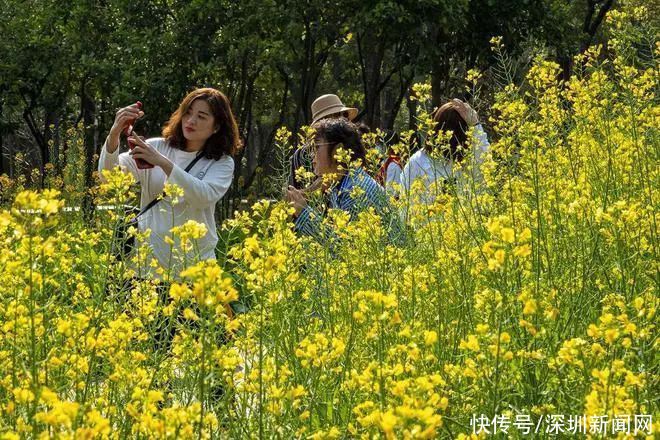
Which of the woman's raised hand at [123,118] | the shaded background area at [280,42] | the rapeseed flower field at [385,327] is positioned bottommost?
the rapeseed flower field at [385,327]

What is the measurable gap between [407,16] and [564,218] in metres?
7.15

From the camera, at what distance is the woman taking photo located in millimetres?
4441

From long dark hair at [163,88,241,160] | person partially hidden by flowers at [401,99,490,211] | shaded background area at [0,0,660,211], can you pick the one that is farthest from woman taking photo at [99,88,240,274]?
shaded background area at [0,0,660,211]

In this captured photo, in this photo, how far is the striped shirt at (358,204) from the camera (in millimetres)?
3934

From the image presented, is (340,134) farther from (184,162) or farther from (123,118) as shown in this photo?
(123,118)

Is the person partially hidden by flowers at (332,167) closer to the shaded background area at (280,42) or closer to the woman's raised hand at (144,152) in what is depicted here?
the woman's raised hand at (144,152)

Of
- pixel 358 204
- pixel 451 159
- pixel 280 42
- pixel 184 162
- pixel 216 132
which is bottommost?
pixel 358 204

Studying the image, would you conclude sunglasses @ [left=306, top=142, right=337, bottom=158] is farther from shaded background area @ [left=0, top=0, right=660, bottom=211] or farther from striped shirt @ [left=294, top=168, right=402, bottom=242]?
shaded background area @ [left=0, top=0, right=660, bottom=211]

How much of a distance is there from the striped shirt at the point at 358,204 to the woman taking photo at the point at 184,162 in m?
0.46

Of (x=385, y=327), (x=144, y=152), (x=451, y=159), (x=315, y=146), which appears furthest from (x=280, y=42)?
(x=385, y=327)

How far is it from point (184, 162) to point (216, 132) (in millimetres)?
243

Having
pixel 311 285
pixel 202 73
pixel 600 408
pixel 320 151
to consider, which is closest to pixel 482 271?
pixel 311 285

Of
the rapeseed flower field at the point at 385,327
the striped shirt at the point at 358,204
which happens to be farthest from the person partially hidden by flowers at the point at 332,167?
the rapeseed flower field at the point at 385,327

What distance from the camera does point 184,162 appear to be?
15.9 feet
